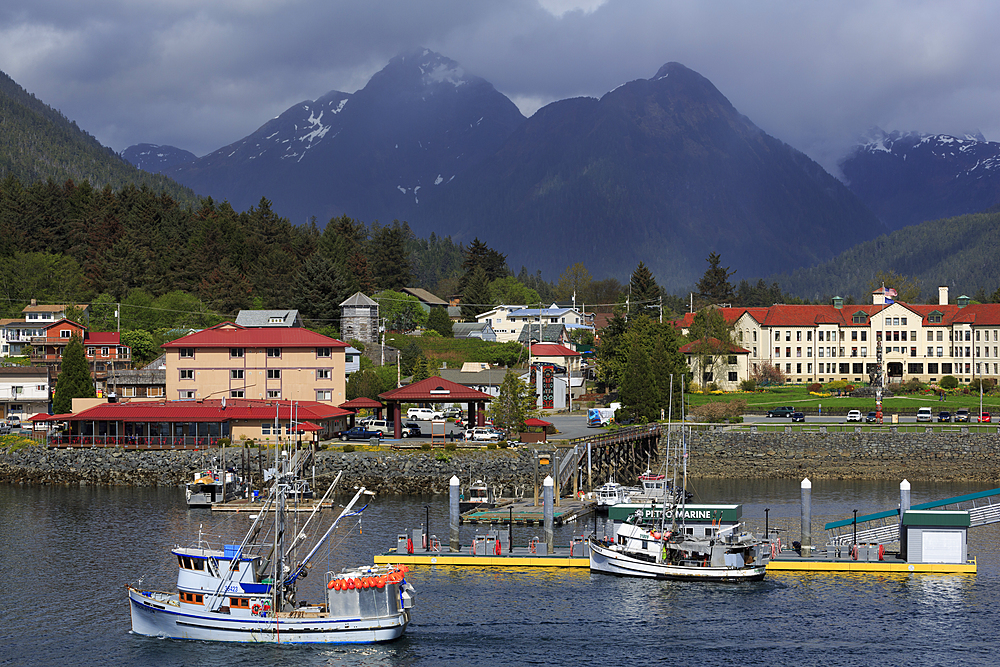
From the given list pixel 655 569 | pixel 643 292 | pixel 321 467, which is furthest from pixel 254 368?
pixel 643 292

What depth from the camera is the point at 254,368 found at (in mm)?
102500

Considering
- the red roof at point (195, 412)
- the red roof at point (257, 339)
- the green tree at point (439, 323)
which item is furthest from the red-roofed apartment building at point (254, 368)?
the green tree at point (439, 323)

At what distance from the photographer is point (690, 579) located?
173 feet

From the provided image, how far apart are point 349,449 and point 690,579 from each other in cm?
3928

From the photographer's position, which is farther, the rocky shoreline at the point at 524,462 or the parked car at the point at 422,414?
the parked car at the point at 422,414

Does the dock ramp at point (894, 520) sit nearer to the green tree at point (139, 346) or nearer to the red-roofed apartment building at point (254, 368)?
the red-roofed apartment building at point (254, 368)

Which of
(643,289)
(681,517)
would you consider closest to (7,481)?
(681,517)

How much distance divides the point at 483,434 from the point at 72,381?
1671 inches

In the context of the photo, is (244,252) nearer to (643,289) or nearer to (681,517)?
(643,289)

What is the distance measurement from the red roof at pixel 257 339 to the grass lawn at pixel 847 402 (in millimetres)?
42234

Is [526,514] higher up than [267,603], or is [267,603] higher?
[526,514]

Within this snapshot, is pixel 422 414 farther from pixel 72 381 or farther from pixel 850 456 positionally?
pixel 850 456

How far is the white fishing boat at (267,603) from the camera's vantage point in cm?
4203

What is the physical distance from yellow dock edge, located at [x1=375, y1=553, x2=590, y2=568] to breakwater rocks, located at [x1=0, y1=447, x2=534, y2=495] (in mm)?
24398
